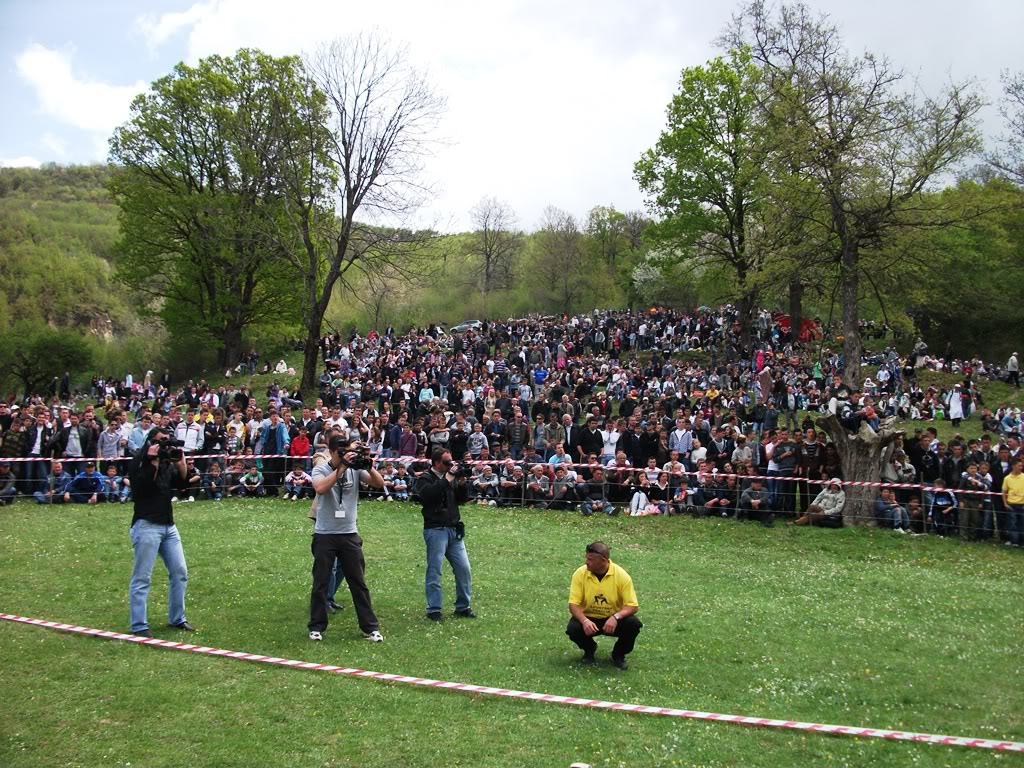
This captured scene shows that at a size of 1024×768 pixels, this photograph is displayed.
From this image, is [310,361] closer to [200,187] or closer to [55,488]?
[200,187]

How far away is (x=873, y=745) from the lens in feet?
22.1

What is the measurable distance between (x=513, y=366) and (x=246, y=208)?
15837mm

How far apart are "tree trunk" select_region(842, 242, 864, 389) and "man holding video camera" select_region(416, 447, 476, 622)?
21198 mm

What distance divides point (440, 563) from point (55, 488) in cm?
1287

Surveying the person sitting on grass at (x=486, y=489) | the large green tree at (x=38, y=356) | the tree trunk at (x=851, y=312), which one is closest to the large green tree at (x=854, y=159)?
the tree trunk at (x=851, y=312)

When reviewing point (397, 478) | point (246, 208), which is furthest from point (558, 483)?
point (246, 208)

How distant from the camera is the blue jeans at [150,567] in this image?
9531 mm

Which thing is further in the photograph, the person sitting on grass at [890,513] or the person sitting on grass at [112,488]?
the person sitting on grass at [112,488]

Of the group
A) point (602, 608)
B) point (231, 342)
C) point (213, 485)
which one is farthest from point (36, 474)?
point (231, 342)

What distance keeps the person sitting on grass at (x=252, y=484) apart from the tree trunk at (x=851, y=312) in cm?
1818

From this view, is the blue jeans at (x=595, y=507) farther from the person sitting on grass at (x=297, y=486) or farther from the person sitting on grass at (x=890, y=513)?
the person sitting on grass at (x=297, y=486)

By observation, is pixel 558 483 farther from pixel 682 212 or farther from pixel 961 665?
pixel 682 212

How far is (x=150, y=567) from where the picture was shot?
9688 mm

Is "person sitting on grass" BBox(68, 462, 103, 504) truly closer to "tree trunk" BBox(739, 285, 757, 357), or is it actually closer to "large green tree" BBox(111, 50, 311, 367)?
"large green tree" BBox(111, 50, 311, 367)
